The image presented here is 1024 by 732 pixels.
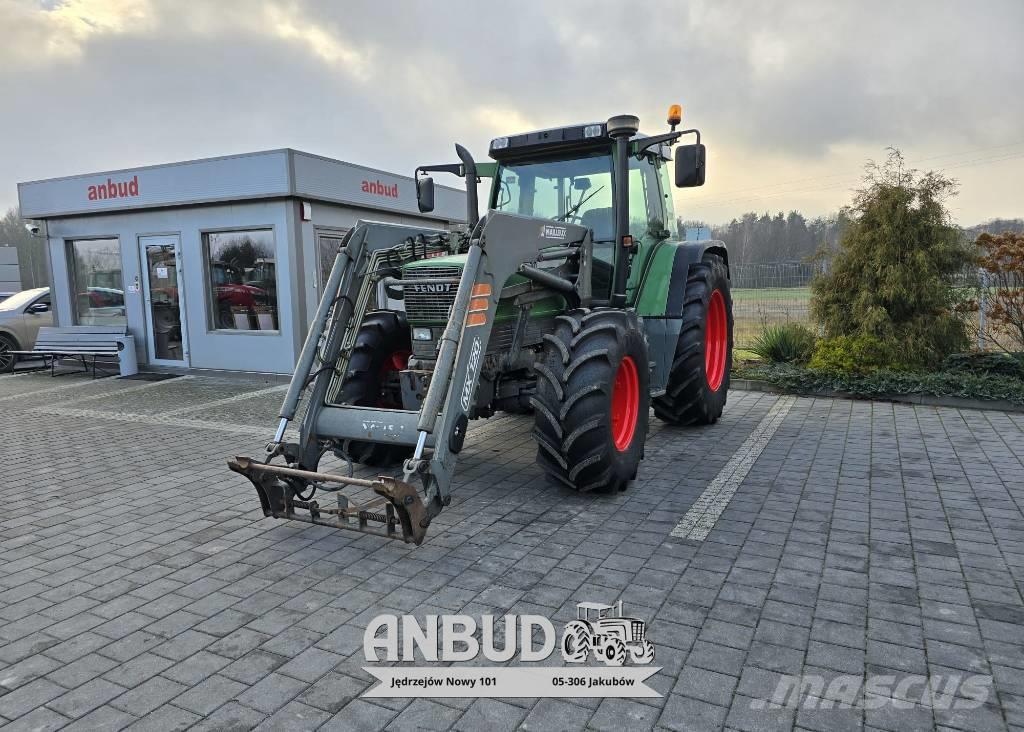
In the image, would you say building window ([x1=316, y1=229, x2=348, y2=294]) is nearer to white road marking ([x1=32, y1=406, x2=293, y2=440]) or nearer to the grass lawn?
white road marking ([x1=32, y1=406, x2=293, y2=440])

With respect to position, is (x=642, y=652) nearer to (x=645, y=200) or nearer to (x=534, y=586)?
(x=534, y=586)

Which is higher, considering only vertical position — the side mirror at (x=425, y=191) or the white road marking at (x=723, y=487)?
the side mirror at (x=425, y=191)

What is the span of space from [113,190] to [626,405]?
10499 mm

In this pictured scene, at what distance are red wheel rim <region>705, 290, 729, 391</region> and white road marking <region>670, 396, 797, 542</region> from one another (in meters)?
0.73

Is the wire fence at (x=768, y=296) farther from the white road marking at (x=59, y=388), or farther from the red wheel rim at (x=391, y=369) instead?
the white road marking at (x=59, y=388)

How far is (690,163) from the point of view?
5.24 meters

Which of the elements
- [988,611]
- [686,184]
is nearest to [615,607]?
[988,611]

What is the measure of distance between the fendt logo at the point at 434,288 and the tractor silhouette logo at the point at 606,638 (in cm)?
238

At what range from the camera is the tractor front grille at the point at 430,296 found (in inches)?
189

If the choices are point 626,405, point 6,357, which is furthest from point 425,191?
point 6,357

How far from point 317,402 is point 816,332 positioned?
27.2 ft

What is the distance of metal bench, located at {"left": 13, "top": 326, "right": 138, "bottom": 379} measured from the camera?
38.8ft

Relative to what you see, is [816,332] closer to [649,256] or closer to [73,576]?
[649,256]

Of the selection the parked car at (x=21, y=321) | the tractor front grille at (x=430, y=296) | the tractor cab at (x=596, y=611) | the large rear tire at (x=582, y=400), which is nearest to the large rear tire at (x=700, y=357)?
the large rear tire at (x=582, y=400)
